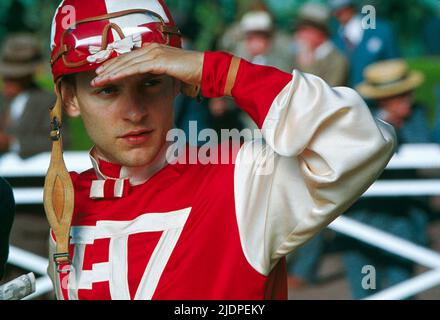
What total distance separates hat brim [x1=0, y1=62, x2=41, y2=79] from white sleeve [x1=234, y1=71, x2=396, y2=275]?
406 centimetres

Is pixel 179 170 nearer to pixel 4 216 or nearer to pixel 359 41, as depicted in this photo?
pixel 4 216

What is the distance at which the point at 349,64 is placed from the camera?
23.2 ft

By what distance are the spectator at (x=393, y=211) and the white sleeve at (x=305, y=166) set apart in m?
3.37

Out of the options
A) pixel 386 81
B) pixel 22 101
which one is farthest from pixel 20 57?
pixel 386 81

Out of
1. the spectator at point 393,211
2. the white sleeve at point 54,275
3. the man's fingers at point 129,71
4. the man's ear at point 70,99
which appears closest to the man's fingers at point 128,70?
the man's fingers at point 129,71

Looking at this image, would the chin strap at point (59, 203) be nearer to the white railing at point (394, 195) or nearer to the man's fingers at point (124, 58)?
the man's fingers at point (124, 58)

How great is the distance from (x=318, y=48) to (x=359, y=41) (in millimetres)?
329

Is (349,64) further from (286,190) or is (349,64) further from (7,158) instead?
(286,190)

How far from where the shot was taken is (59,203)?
3.11 meters

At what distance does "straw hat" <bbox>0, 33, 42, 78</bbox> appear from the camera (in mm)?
6883

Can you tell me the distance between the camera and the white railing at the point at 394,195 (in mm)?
6215

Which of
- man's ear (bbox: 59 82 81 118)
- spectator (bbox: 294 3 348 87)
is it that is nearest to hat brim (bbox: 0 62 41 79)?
spectator (bbox: 294 3 348 87)

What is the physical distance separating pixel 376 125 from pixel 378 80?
13.0ft
